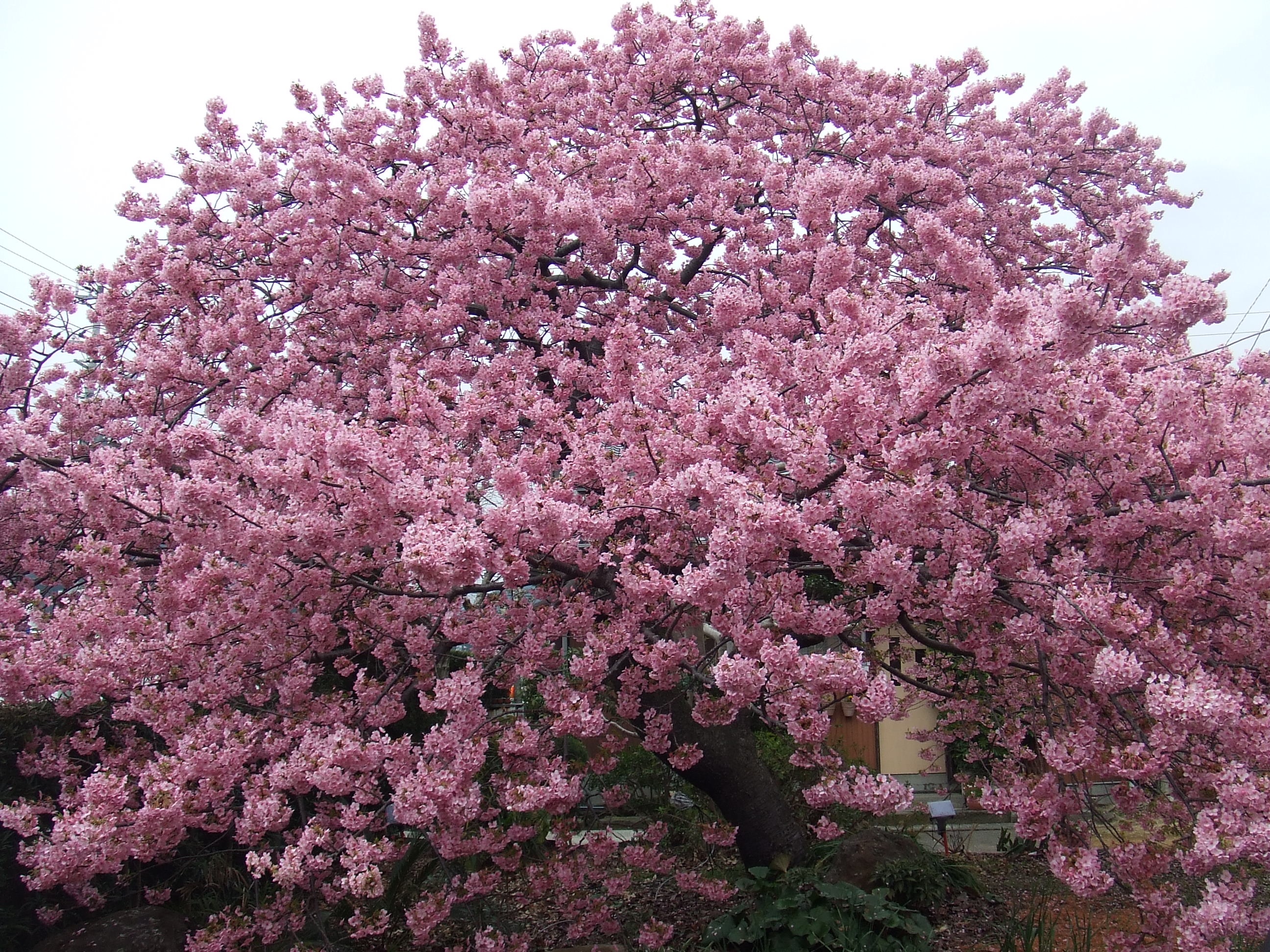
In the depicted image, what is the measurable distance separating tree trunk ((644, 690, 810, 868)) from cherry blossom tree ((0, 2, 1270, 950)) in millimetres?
33

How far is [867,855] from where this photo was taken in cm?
524

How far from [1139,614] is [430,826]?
3.14 m

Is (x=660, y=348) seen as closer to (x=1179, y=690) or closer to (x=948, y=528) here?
(x=948, y=528)

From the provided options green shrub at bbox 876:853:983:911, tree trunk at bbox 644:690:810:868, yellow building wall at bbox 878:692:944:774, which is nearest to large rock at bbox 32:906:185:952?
tree trunk at bbox 644:690:810:868

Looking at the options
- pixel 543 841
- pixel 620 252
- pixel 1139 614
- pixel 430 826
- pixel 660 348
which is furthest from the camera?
pixel 620 252

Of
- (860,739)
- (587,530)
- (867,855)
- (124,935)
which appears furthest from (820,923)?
(860,739)

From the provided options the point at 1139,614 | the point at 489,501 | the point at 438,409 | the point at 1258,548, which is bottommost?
the point at 1139,614

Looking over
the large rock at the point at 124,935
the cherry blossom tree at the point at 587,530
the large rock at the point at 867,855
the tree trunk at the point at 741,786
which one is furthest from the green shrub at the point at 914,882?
the large rock at the point at 124,935

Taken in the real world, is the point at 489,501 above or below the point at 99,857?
above

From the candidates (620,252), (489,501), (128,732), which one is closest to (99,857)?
(128,732)

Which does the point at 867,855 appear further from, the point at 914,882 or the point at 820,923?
the point at 820,923

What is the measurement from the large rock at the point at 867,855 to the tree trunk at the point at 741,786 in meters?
0.27

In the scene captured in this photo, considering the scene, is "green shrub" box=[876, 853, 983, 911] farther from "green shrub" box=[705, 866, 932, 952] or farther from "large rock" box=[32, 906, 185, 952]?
"large rock" box=[32, 906, 185, 952]

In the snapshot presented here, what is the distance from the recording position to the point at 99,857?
3113 mm
